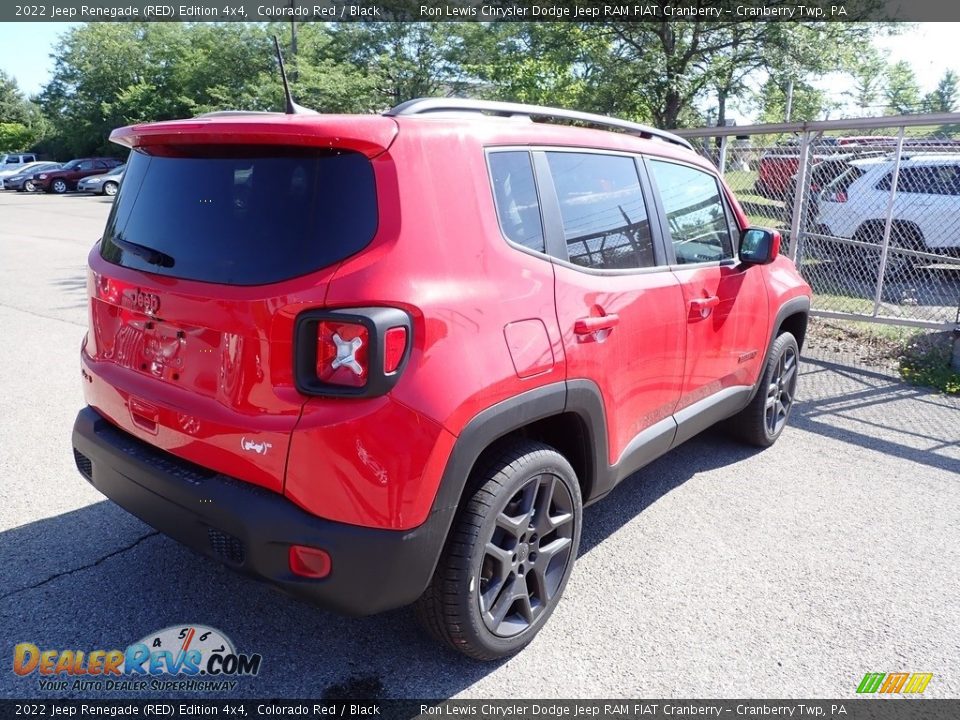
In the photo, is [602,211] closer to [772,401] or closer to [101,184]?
[772,401]

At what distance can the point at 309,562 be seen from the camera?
2189 mm

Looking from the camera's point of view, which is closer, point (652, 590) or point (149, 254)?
point (149, 254)

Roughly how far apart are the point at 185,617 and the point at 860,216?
9.43m

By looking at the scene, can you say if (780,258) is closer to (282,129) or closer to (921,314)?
(282,129)

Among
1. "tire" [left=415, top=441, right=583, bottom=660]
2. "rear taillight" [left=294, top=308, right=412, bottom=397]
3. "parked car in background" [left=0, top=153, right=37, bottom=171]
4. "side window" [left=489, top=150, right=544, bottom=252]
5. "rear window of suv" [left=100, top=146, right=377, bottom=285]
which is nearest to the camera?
"rear taillight" [left=294, top=308, right=412, bottom=397]

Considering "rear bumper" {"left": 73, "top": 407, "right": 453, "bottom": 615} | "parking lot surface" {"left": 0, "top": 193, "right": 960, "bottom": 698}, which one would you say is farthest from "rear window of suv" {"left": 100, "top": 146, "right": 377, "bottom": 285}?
"parking lot surface" {"left": 0, "top": 193, "right": 960, "bottom": 698}

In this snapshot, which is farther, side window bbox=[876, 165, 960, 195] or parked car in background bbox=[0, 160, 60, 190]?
parked car in background bbox=[0, 160, 60, 190]

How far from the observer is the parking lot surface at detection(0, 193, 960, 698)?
104 inches

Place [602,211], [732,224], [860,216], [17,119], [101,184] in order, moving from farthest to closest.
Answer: [17,119], [101,184], [860,216], [732,224], [602,211]

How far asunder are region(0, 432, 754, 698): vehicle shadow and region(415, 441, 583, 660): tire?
0.20 m

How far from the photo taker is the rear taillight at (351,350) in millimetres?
2074

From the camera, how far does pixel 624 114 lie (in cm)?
1191

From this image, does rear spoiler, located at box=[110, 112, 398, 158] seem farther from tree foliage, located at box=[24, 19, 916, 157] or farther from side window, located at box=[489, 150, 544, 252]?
tree foliage, located at box=[24, 19, 916, 157]

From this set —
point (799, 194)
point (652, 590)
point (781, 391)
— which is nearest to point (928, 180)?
point (799, 194)
